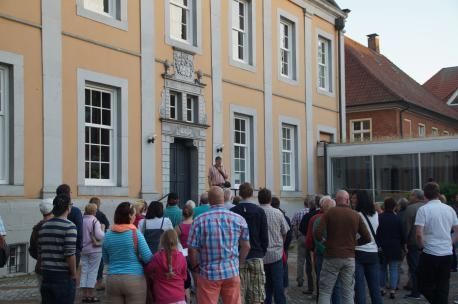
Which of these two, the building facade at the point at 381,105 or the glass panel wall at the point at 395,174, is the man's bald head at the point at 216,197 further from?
the building facade at the point at 381,105

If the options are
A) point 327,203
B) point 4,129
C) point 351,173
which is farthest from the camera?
point 351,173

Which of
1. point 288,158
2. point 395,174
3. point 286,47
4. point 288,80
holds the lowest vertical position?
point 395,174

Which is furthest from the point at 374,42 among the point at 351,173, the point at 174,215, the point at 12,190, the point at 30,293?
the point at 30,293

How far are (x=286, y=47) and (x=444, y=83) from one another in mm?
32634

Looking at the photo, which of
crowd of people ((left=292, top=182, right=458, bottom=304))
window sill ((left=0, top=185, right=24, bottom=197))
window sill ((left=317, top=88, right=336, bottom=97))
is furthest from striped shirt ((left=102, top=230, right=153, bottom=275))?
window sill ((left=317, top=88, right=336, bottom=97))

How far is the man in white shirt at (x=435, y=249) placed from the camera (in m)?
8.70

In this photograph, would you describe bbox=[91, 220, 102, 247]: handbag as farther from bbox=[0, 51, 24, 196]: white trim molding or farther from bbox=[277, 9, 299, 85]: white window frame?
bbox=[277, 9, 299, 85]: white window frame

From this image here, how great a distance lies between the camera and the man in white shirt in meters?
8.70

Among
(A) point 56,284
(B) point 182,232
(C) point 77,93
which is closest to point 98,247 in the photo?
(B) point 182,232

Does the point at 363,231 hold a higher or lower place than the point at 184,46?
lower

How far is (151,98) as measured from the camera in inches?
656

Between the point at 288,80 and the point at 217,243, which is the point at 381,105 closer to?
the point at 288,80

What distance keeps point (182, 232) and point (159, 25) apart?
9.23 metres

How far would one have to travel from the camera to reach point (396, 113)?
35.8 metres
